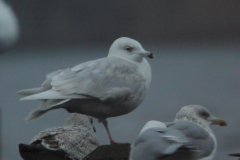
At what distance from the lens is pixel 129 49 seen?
149cm

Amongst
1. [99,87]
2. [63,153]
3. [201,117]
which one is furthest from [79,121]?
[201,117]

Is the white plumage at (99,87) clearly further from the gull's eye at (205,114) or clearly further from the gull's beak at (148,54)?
the gull's eye at (205,114)

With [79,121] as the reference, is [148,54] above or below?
above

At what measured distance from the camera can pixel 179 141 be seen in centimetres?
99

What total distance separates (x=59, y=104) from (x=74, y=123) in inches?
16.0

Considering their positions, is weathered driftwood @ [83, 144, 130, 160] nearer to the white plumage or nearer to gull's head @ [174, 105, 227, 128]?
the white plumage

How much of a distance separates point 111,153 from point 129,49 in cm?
40

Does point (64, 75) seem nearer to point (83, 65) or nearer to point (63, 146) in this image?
point (83, 65)

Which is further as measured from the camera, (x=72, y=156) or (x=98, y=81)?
(x=72, y=156)

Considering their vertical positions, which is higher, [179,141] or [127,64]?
[127,64]

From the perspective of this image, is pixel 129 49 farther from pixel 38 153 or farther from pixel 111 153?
pixel 38 153

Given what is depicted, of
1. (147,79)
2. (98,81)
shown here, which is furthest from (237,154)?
(98,81)

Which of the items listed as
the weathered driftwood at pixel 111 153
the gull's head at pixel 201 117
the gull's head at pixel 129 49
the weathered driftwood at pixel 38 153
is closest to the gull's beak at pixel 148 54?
the gull's head at pixel 129 49

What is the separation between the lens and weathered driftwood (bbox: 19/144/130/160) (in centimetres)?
134
